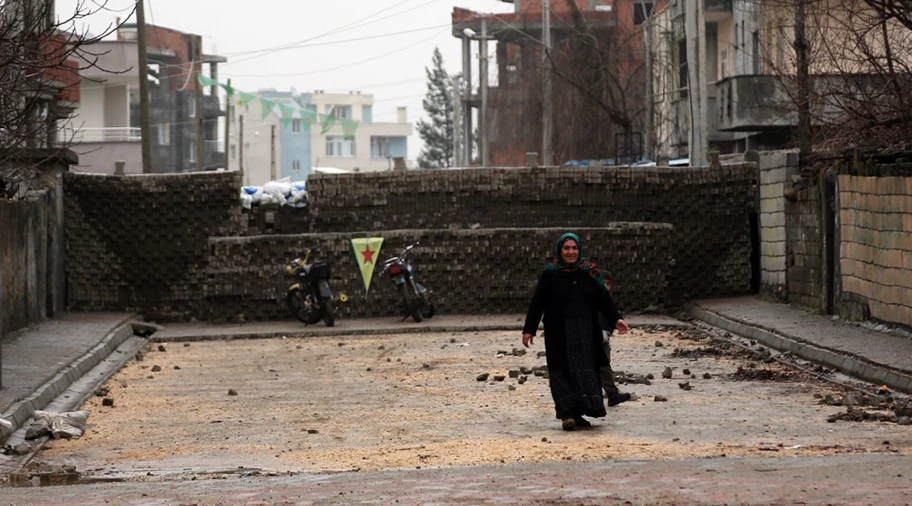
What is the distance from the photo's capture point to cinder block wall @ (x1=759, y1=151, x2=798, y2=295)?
85.3 ft

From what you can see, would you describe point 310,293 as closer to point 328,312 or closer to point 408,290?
point 328,312

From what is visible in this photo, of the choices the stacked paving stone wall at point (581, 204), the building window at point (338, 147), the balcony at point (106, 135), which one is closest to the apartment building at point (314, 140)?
the building window at point (338, 147)

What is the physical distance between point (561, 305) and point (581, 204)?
16.1 metres

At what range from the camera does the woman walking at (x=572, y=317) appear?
13.2m

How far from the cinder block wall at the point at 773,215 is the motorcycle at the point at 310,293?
24.6 ft

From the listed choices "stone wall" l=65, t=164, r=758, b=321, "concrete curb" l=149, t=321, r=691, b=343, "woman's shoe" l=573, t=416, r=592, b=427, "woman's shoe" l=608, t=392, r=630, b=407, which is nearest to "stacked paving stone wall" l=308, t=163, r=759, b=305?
"stone wall" l=65, t=164, r=758, b=321

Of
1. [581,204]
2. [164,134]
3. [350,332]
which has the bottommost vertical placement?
[350,332]

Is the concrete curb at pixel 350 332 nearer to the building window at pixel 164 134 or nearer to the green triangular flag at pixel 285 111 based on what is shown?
the green triangular flag at pixel 285 111

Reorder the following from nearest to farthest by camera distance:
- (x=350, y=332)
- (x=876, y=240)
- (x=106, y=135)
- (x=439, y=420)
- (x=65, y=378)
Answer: (x=439, y=420) < (x=65, y=378) < (x=876, y=240) < (x=350, y=332) < (x=106, y=135)

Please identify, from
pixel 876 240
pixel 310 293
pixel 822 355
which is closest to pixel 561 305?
pixel 822 355

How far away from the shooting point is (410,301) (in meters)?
26.9

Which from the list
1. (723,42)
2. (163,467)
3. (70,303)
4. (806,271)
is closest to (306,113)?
(723,42)

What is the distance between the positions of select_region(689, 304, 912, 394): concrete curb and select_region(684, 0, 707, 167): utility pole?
9.49m

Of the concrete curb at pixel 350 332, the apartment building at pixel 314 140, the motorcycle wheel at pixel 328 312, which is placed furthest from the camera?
the apartment building at pixel 314 140
